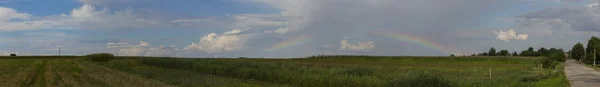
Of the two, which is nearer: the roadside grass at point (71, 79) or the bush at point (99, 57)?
the roadside grass at point (71, 79)

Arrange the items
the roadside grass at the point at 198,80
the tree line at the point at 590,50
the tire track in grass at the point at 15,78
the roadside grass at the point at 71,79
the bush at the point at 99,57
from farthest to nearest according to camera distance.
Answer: the tree line at the point at 590,50
the bush at the point at 99,57
the roadside grass at the point at 198,80
the tire track in grass at the point at 15,78
the roadside grass at the point at 71,79

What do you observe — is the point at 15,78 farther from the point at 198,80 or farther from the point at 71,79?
the point at 198,80

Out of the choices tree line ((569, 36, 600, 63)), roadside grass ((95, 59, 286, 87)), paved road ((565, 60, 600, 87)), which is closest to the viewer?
roadside grass ((95, 59, 286, 87))

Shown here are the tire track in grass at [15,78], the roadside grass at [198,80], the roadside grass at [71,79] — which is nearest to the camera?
the roadside grass at [71,79]

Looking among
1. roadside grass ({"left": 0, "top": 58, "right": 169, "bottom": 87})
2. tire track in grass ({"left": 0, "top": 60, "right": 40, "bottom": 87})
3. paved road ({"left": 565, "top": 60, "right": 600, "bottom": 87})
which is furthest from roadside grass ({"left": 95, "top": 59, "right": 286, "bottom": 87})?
paved road ({"left": 565, "top": 60, "right": 600, "bottom": 87})

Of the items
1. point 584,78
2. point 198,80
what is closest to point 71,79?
point 198,80

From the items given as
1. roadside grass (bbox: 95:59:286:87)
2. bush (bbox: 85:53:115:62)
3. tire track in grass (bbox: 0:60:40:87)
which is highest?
bush (bbox: 85:53:115:62)

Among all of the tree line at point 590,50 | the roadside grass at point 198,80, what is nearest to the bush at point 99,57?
the roadside grass at point 198,80

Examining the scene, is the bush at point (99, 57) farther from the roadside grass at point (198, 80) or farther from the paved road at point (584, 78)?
the paved road at point (584, 78)

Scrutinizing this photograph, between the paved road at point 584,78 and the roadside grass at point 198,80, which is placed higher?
the roadside grass at point 198,80

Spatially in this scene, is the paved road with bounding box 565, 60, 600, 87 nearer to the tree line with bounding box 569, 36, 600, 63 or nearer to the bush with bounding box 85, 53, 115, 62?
the tree line with bounding box 569, 36, 600, 63

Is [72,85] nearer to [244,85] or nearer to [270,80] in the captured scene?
[244,85]

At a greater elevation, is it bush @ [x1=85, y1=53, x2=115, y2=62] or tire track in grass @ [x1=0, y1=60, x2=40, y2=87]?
bush @ [x1=85, y1=53, x2=115, y2=62]

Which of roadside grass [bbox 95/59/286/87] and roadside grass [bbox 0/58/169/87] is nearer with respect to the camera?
roadside grass [bbox 0/58/169/87]
